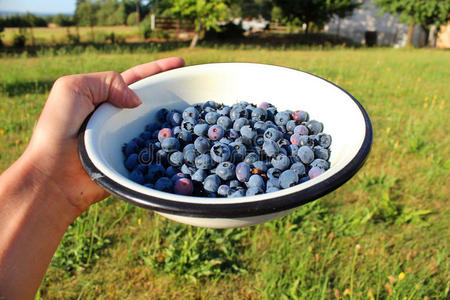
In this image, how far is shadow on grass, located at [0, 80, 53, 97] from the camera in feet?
14.4

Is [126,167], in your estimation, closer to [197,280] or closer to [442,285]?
[197,280]

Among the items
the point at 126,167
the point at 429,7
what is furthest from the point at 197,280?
the point at 429,7

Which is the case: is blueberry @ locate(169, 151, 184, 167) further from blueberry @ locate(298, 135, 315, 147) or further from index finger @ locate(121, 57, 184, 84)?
index finger @ locate(121, 57, 184, 84)

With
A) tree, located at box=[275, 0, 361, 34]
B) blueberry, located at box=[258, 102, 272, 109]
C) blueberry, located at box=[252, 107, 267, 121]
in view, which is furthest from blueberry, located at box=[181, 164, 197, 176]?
tree, located at box=[275, 0, 361, 34]

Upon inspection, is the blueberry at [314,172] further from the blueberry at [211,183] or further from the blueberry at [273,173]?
the blueberry at [211,183]

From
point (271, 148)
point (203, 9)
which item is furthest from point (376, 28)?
point (271, 148)

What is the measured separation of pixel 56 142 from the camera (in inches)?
48.4

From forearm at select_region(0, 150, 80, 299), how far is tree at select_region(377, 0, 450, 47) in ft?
53.3

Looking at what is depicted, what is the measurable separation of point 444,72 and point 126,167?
7399 mm

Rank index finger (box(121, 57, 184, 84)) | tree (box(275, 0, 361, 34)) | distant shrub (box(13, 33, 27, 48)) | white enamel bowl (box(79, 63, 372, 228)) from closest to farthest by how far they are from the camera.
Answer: white enamel bowl (box(79, 63, 372, 228)), index finger (box(121, 57, 184, 84)), distant shrub (box(13, 33, 27, 48)), tree (box(275, 0, 361, 34))

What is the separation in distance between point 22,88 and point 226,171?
4742mm

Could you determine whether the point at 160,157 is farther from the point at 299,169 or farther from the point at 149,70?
the point at 149,70

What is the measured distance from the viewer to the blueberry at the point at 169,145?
111cm

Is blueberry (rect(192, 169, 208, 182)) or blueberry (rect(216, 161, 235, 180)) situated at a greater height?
blueberry (rect(216, 161, 235, 180))
